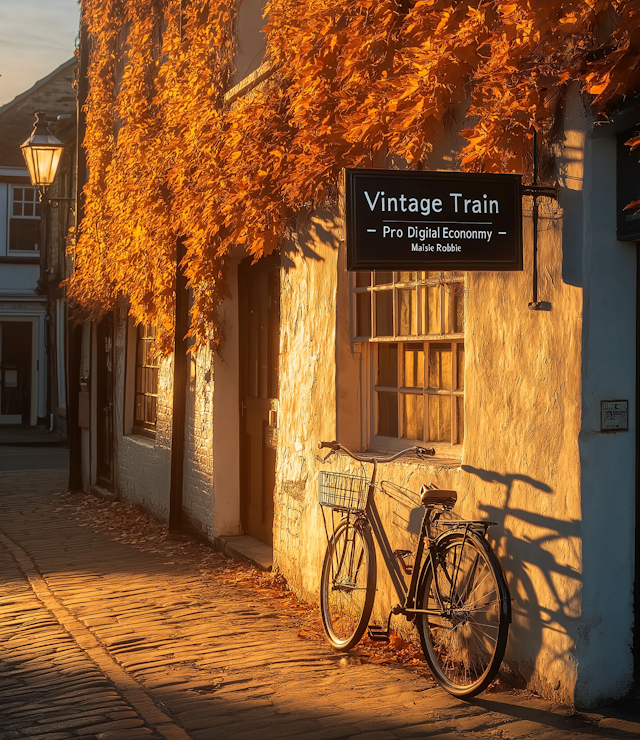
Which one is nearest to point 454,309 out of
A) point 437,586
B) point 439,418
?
point 439,418

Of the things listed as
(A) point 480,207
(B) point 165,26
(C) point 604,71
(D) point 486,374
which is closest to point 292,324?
(D) point 486,374

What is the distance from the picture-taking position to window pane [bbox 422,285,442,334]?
6.27 metres

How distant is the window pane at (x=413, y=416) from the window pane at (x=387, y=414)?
12cm

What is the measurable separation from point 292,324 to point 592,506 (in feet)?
11.7

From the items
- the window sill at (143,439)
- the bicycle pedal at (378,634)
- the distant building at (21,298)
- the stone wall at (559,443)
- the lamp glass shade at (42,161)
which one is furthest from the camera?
the distant building at (21,298)

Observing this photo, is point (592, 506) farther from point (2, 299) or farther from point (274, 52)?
point (2, 299)

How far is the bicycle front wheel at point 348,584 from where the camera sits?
589 cm

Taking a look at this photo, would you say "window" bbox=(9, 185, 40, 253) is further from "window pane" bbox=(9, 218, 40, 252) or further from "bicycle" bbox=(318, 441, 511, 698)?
"bicycle" bbox=(318, 441, 511, 698)

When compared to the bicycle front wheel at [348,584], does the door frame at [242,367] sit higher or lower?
higher

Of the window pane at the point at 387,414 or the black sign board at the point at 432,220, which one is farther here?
the window pane at the point at 387,414

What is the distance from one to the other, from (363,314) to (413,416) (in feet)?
2.94

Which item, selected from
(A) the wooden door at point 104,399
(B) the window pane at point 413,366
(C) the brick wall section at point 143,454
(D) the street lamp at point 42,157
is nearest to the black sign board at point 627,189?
(B) the window pane at point 413,366

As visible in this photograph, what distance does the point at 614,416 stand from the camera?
4.86 m

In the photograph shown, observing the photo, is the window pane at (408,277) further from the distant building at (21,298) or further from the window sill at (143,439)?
the distant building at (21,298)
